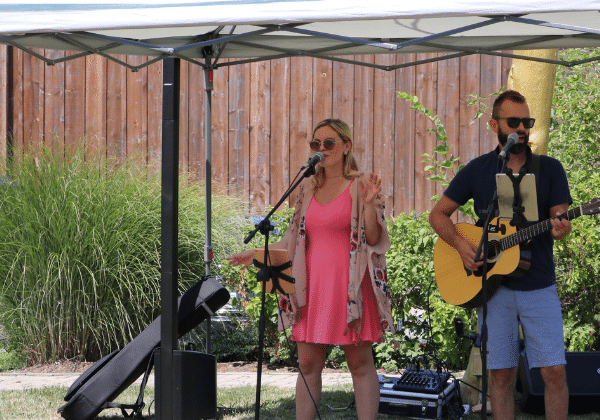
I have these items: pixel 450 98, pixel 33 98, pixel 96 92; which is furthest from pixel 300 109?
pixel 33 98

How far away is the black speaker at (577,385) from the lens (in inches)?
165

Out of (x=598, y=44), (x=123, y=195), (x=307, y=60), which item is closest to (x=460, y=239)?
(x=598, y=44)

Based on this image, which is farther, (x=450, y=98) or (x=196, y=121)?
(x=196, y=121)

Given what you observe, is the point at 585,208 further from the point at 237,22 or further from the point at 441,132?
the point at 441,132

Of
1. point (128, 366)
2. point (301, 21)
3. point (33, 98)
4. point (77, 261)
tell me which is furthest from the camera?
point (33, 98)

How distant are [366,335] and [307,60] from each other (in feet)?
17.4

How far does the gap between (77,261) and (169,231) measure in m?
2.42

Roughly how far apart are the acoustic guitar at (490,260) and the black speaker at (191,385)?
1340 millimetres

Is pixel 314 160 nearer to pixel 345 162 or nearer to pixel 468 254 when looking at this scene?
pixel 345 162

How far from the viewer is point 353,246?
11.2 ft

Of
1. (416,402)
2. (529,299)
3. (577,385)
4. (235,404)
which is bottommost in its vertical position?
(235,404)

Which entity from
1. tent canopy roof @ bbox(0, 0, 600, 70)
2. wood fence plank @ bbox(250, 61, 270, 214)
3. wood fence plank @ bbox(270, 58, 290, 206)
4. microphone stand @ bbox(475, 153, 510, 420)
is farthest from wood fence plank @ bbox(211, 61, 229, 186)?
microphone stand @ bbox(475, 153, 510, 420)

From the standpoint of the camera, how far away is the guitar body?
10.9ft

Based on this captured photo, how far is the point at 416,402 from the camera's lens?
166 inches
